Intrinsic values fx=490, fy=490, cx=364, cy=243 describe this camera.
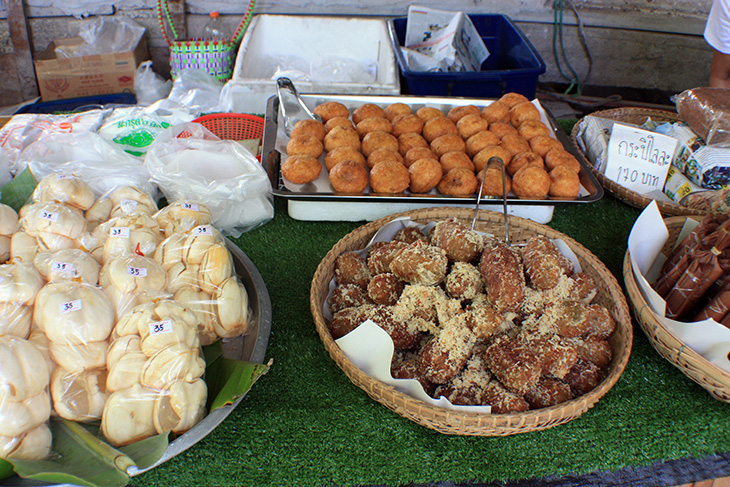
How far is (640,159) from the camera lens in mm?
1713

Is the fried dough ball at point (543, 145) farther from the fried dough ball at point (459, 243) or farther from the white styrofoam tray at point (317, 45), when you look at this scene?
the white styrofoam tray at point (317, 45)

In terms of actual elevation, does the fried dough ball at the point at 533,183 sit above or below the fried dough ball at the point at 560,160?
below

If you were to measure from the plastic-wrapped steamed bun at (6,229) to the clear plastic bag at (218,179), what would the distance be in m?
0.42

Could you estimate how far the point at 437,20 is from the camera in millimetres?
3008

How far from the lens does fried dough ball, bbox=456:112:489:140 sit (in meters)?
1.78

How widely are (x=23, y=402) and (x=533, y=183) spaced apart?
135 centimetres

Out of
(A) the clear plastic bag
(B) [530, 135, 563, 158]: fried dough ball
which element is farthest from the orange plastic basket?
(B) [530, 135, 563, 158]: fried dough ball

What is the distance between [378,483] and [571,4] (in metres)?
3.77

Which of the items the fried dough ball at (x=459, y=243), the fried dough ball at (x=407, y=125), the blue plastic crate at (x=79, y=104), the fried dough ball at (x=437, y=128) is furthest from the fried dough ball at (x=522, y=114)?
the blue plastic crate at (x=79, y=104)

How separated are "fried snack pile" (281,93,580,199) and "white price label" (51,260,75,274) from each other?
692mm

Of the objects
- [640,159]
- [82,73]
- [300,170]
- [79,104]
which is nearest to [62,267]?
[300,170]

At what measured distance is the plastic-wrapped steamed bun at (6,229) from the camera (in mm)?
1125

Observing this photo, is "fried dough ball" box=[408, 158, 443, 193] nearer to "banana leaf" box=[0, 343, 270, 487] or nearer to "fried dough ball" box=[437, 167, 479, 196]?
"fried dough ball" box=[437, 167, 479, 196]

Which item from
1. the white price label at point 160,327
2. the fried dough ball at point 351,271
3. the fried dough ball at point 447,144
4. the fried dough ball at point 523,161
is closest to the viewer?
the white price label at point 160,327
